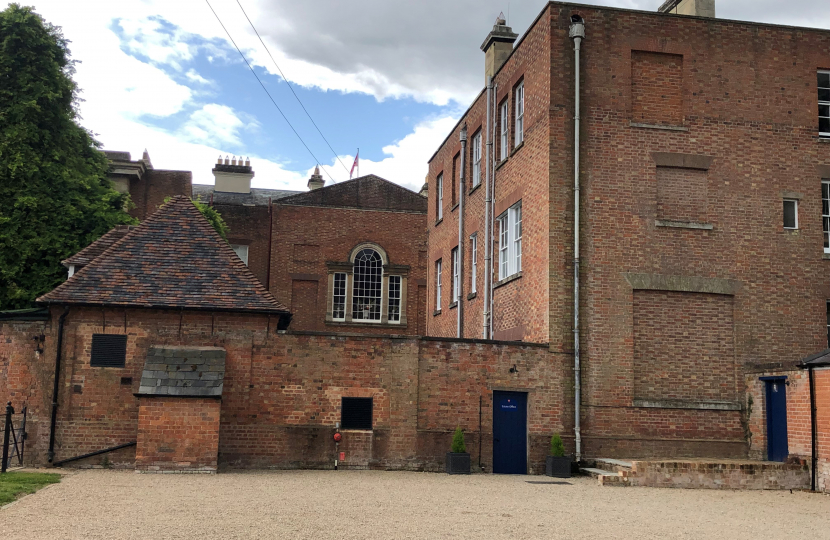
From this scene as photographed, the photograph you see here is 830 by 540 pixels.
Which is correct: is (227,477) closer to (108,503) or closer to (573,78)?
(108,503)

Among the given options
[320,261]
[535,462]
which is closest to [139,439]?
[535,462]

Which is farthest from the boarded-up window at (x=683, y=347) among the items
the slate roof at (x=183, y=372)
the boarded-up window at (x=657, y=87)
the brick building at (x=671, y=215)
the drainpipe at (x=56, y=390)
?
the drainpipe at (x=56, y=390)

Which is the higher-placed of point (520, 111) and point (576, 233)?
point (520, 111)

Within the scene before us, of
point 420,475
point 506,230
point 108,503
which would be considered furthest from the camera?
point 506,230

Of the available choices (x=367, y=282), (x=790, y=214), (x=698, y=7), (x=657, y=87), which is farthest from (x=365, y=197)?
(x=790, y=214)

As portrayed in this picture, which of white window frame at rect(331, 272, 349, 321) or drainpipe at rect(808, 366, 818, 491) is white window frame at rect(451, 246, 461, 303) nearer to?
white window frame at rect(331, 272, 349, 321)

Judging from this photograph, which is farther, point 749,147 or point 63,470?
point 749,147

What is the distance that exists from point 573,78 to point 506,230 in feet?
15.4

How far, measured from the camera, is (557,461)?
17.0 m

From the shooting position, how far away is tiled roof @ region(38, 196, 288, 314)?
1675 cm

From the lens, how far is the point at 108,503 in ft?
35.9

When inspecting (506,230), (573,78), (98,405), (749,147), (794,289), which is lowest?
(98,405)

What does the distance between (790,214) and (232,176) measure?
1202 inches

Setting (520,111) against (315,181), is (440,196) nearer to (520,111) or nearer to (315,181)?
(520,111)
